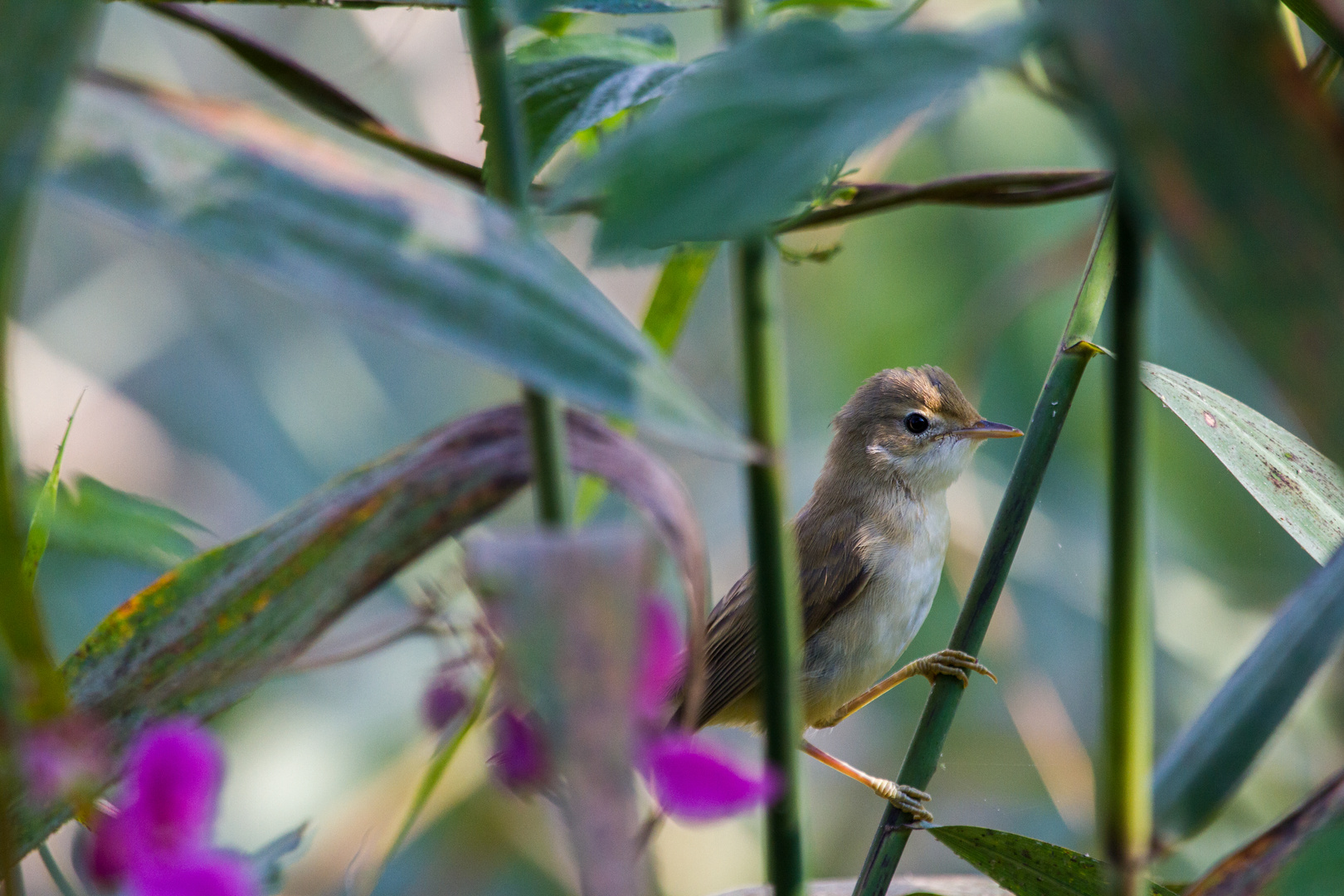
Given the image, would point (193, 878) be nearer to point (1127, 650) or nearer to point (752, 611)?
point (1127, 650)

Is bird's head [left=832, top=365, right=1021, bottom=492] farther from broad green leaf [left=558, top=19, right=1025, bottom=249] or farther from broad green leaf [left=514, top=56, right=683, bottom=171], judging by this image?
broad green leaf [left=558, top=19, right=1025, bottom=249]

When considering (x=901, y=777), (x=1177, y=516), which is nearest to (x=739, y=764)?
(x=901, y=777)

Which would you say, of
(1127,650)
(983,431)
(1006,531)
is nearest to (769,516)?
(1127,650)

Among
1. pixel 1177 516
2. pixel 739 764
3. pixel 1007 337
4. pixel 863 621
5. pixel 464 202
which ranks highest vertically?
pixel 1007 337

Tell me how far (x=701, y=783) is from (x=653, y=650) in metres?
0.03

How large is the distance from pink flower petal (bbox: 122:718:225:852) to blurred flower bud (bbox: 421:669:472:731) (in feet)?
0.29

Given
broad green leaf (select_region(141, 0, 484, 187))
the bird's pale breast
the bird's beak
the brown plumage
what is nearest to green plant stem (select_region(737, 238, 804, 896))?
broad green leaf (select_region(141, 0, 484, 187))

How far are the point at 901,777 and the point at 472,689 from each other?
282mm

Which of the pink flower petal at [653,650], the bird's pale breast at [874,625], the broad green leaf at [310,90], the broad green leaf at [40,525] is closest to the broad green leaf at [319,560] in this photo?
the pink flower petal at [653,650]

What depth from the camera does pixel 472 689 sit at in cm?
43

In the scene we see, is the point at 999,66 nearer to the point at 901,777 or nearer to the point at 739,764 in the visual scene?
the point at 739,764

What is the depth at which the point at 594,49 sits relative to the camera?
593mm

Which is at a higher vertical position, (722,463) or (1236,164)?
(722,463)

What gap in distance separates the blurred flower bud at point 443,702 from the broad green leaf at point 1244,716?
22 centimetres
